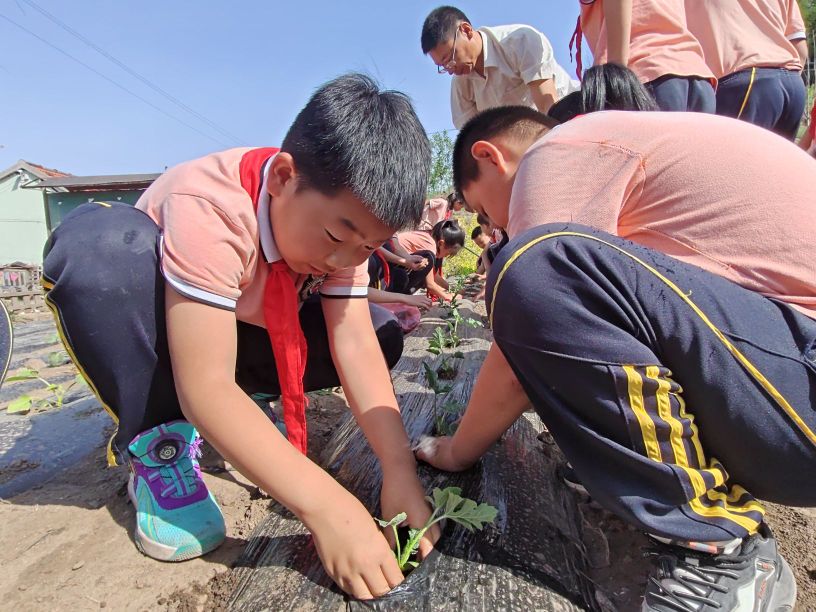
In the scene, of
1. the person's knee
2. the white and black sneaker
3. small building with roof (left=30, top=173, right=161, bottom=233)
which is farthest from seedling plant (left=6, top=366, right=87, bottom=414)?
small building with roof (left=30, top=173, right=161, bottom=233)

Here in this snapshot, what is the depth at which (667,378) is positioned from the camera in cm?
104

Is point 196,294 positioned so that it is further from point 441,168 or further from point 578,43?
point 441,168

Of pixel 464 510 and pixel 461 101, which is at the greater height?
pixel 461 101

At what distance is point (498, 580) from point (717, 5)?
2483 millimetres

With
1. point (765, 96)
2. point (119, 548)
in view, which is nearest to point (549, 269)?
point (119, 548)

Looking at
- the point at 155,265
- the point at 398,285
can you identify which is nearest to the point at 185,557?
the point at 155,265

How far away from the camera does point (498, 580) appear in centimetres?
107

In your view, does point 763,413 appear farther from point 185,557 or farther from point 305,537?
point 185,557

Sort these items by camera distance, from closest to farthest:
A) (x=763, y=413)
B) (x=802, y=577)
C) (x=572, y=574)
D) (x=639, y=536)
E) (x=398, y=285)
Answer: (x=763, y=413), (x=572, y=574), (x=802, y=577), (x=639, y=536), (x=398, y=285)

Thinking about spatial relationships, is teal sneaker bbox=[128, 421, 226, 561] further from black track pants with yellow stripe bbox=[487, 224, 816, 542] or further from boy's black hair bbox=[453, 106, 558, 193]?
boy's black hair bbox=[453, 106, 558, 193]

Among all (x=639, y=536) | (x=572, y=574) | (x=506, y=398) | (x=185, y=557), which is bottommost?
(x=185, y=557)

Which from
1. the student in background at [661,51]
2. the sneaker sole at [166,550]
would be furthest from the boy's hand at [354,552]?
the student in background at [661,51]

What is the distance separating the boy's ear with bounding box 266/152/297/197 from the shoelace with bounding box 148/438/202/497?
76 cm

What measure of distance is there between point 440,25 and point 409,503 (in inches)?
106
